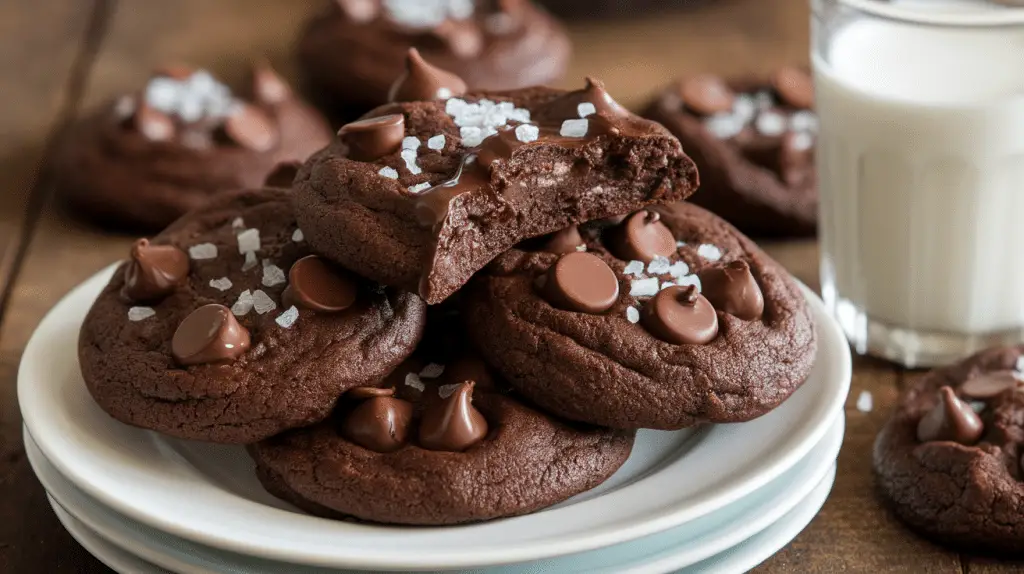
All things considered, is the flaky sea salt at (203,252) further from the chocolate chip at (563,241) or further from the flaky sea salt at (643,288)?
the flaky sea salt at (643,288)

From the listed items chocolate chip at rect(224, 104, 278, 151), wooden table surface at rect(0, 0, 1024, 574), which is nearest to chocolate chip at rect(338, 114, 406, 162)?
wooden table surface at rect(0, 0, 1024, 574)

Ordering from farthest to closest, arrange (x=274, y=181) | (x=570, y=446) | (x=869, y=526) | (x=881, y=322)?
(x=881, y=322) < (x=274, y=181) < (x=869, y=526) < (x=570, y=446)

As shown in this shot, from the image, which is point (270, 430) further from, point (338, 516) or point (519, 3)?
point (519, 3)

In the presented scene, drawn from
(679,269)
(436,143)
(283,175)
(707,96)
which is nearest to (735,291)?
Answer: (679,269)

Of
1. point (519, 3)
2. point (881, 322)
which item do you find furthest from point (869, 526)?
point (519, 3)

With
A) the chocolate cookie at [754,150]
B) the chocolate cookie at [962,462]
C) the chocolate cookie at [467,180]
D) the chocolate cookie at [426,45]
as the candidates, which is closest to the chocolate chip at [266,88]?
the chocolate cookie at [426,45]
